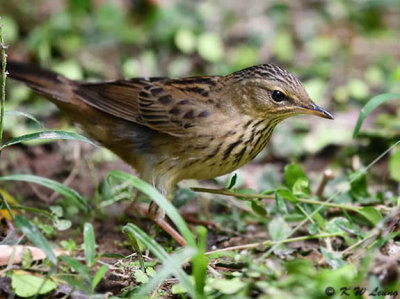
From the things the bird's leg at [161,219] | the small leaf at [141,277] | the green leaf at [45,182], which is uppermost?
the green leaf at [45,182]

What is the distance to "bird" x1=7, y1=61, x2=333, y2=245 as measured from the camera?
448 centimetres

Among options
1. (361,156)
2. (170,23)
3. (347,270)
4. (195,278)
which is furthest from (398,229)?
(170,23)

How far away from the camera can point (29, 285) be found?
334 cm

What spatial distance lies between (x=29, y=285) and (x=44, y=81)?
7.56 feet

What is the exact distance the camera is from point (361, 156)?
5910 mm

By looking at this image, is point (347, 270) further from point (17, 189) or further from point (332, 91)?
point (332, 91)

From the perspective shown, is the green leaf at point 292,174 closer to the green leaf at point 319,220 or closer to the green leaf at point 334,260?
the green leaf at point 319,220

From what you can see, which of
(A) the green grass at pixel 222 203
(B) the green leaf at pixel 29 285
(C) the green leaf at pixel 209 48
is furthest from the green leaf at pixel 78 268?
(C) the green leaf at pixel 209 48

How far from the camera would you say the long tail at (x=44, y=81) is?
202 inches

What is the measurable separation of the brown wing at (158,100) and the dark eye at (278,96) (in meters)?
0.51

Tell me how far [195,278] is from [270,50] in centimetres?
504

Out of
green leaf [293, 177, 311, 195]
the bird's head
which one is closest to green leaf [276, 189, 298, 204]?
green leaf [293, 177, 311, 195]

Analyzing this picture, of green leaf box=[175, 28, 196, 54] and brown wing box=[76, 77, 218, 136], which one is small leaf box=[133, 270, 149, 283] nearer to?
brown wing box=[76, 77, 218, 136]

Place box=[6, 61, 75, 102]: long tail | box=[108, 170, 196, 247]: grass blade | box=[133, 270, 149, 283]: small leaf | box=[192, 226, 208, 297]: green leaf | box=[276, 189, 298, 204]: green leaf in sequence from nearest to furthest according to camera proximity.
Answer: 1. box=[192, 226, 208, 297]: green leaf
2. box=[108, 170, 196, 247]: grass blade
3. box=[133, 270, 149, 283]: small leaf
4. box=[276, 189, 298, 204]: green leaf
5. box=[6, 61, 75, 102]: long tail
